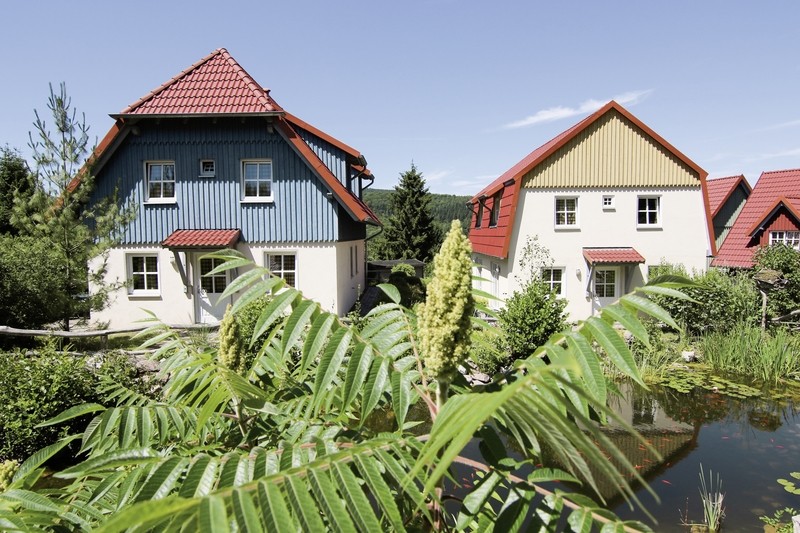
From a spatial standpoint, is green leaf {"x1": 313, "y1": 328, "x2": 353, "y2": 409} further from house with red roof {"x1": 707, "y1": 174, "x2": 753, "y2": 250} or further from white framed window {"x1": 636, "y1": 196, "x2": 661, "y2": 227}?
house with red roof {"x1": 707, "y1": 174, "x2": 753, "y2": 250}

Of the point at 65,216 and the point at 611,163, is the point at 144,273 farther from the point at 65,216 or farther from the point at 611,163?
the point at 611,163

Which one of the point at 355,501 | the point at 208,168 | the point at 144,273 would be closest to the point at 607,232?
the point at 208,168

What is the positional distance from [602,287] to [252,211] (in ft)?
46.7

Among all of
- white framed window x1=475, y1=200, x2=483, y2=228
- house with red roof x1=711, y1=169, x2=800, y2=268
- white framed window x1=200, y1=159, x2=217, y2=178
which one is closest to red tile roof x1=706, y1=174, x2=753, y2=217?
house with red roof x1=711, y1=169, x2=800, y2=268

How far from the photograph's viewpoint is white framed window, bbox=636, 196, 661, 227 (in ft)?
62.5

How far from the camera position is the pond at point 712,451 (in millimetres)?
6586

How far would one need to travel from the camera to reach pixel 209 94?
15.9m

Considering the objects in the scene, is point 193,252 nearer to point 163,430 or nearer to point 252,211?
point 252,211

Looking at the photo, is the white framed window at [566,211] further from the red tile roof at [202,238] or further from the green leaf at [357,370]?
the green leaf at [357,370]

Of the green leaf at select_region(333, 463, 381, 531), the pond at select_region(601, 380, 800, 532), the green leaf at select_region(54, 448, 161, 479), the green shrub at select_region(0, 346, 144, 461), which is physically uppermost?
the green leaf at select_region(333, 463, 381, 531)

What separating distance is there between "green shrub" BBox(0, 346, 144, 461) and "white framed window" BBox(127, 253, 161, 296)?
873 centimetres

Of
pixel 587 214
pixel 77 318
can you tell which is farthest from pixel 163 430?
pixel 587 214

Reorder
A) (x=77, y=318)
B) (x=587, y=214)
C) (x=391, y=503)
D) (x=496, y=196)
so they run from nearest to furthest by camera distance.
A: (x=391, y=503) → (x=77, y=318) → (x=587, y=214) → (x=496, y=196)

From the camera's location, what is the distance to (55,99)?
40.0 ft
